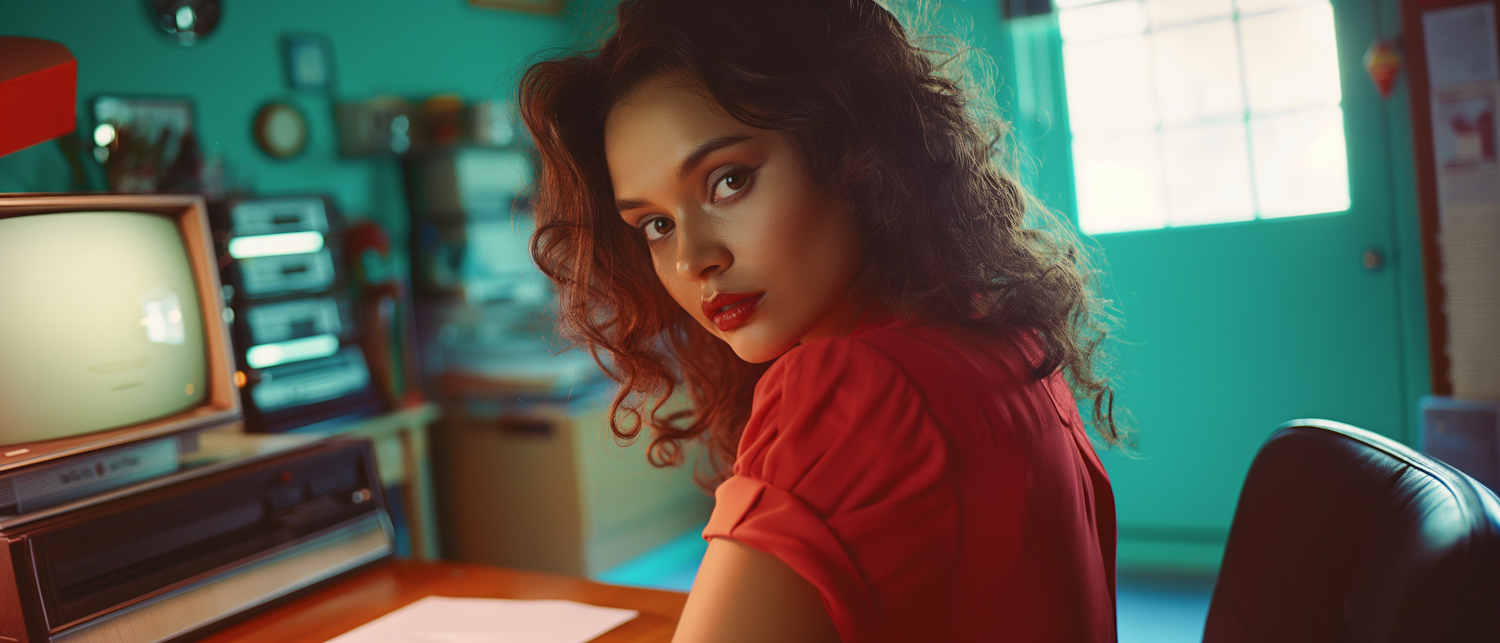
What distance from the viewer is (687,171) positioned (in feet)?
2.35

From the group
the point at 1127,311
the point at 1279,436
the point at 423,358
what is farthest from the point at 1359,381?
the point at 423,358

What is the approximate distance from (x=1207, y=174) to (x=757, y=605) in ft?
10.2

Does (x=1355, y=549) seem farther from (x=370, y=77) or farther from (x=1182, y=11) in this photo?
(x=370, y=77)

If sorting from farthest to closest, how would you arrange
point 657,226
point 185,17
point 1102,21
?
point 1102,21 → point 185,17 → point 657,226

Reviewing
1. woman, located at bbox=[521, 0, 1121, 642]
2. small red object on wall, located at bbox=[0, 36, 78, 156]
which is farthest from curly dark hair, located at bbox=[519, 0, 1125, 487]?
small red object on wall, located at bbox=[0, 36, 78, 156]

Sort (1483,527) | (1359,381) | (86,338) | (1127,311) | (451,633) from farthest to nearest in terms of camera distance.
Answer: (1127,311) < (1359,381) < (86,338) < (451,633) < (1483,527)

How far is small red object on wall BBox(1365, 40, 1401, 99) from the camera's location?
2.68 m

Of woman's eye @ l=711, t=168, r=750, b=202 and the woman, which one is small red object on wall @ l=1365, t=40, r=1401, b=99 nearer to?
the woman

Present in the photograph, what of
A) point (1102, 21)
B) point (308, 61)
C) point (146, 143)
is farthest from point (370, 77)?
point (1102, 21)

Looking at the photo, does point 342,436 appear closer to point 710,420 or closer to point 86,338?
point 86,338

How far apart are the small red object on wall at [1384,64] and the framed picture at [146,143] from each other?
3427 mm

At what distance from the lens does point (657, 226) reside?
81cm

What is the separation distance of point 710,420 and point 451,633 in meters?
0.36

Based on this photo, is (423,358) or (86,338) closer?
(86,338)
